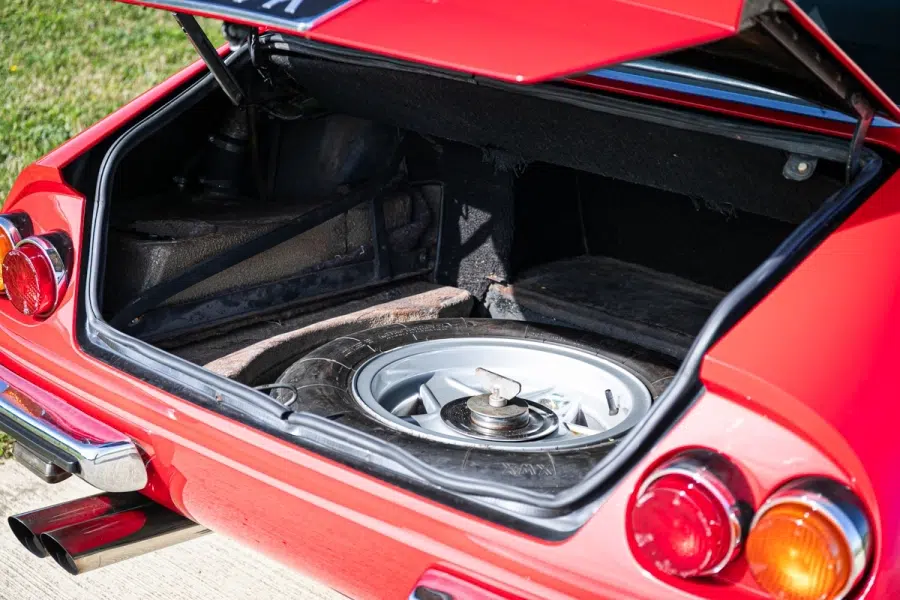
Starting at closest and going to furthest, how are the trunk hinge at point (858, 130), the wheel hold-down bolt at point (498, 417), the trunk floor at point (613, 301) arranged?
1. the trunk hinge at point (858, 130)
2. the wheel hold-down bolt at point (498, 417)
3. the trunk floor at point (613, 301)

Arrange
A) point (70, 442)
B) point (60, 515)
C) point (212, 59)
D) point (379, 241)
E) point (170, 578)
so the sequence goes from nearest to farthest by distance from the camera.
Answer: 1. point (70, 442)
2. point (60, 515)
3. point (212, 59)
4. point (170, 578)
5. point (379, 241)

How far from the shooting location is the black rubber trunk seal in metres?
1.44

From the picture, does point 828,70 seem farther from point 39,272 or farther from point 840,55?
point 39,272

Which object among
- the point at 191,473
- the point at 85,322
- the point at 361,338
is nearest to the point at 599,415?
the point at 361,338

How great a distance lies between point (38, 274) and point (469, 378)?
0.95 metres

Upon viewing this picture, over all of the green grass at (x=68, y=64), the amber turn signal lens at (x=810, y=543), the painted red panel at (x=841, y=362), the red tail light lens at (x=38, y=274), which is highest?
the green grass at (x=68, y=64)

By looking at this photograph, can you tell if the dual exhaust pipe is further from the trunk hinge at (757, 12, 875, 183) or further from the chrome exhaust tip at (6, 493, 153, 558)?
the trunk hinge at (757, 12, 875, 183)

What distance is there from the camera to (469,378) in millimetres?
2309

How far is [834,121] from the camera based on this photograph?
179cm

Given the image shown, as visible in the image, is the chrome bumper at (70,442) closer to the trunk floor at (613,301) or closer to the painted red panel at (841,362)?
the painted red panel at (841,362)

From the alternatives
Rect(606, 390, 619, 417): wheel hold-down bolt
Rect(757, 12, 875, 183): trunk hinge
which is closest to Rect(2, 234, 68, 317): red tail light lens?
Rect(606, 390, 619, 417): wheel hold-down bolt

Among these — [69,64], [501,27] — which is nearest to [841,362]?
[501,27]

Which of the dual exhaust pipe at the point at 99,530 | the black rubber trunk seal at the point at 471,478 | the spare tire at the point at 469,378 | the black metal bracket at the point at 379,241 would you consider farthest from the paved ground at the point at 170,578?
the black metal bracket at the point at 379,241

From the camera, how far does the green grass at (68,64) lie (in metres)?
5.10
